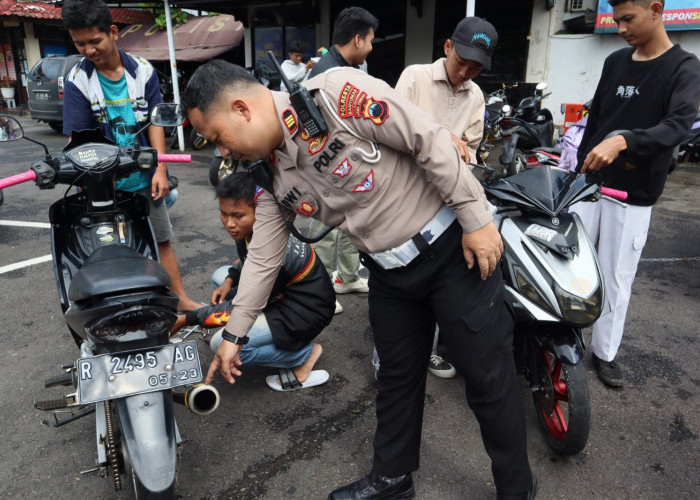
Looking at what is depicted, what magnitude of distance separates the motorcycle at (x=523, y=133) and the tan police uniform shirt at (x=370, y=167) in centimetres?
564

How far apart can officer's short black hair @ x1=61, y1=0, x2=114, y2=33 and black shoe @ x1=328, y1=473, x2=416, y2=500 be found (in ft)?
7.89

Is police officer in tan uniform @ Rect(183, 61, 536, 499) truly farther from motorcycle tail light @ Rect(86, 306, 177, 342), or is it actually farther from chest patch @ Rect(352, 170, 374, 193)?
motorcycle tail light @ Rect(86, 306, 177, 342)

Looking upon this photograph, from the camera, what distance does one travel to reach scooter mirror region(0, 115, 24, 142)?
2.33m

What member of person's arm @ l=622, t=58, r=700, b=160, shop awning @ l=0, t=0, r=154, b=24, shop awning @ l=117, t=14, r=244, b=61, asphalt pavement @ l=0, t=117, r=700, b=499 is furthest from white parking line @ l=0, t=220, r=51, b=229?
shop awning @ l=0, t=0, r=154, b=24

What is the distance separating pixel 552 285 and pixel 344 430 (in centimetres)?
112

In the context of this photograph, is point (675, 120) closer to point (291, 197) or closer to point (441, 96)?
point (441, 96)

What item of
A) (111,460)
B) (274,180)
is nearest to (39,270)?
(111,460)

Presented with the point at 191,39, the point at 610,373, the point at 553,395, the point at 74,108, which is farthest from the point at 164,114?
the point at 191,39

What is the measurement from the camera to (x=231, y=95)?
1.48 meters

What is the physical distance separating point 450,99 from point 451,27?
8.61 meters

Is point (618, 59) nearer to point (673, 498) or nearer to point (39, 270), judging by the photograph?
point (673, 498)

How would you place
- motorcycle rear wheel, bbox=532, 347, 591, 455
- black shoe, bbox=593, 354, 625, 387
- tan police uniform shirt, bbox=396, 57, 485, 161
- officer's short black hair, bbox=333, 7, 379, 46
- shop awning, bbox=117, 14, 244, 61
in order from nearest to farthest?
motorcycle rear wheel, bbox=532, 347, 591, 455, black shoe, bbox=593, 354, 625, 387, tan police uniform shirt, bbox=396, 57, 485, 161, officer's short black hair, bbox=333, 7, 379, 46, shop awning, bbox=117, 14, 244, 61

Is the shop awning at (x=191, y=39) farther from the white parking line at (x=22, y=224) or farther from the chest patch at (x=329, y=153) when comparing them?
the chest patch at (x=329, y=153)

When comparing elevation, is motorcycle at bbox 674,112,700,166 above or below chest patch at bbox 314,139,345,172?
below
